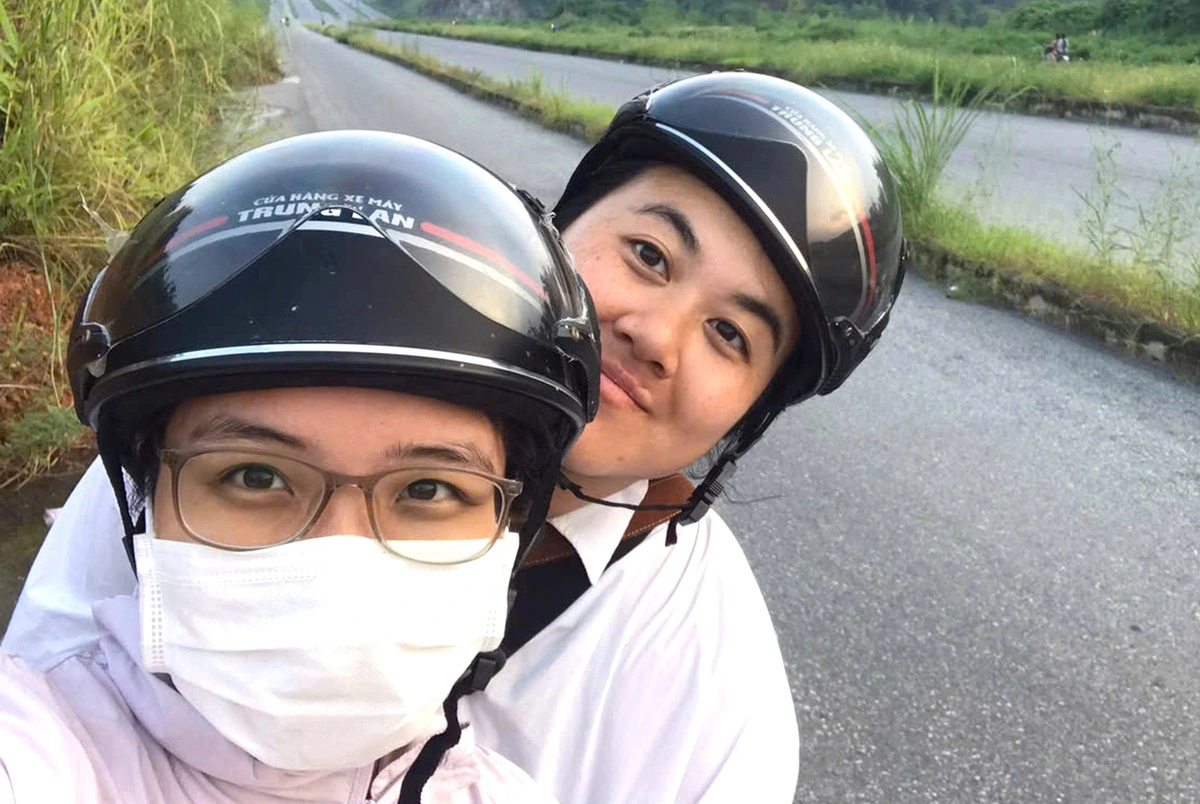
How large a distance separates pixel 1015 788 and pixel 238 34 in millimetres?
8321

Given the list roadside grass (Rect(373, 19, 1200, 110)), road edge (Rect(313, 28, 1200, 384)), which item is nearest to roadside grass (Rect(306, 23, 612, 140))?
roadside grass (Rect(373, 19, 1200, 110))

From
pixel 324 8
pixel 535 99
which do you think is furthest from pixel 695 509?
pixel 324 8

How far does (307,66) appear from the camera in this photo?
22.0 metres

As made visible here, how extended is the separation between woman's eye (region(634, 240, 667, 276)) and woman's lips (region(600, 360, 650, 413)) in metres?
0.17

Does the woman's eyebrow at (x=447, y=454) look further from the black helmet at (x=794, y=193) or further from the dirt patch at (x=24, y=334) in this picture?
the dirt patch at (x=24, y=334)

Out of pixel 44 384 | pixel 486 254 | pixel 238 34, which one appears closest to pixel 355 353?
pixel 486 254

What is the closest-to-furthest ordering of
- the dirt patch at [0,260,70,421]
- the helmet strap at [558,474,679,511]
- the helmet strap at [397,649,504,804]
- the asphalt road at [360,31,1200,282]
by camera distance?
the helmet strap at [397,649,504,804], the helmet strap at [558,474,679,511], the dirt patch at [0,260,70,421], the asphalt road at [360,31,1200,282]

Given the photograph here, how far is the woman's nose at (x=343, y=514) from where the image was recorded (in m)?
1.12

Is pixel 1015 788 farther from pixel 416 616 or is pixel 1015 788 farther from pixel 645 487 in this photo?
pixel 416 616

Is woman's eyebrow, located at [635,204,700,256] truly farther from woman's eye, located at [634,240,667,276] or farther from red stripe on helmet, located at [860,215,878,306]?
red stripe on helmet, located at [860,215,878,306]

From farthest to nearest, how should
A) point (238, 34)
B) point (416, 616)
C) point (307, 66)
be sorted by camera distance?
1. point (307, 66)
2. point (238, 34)
3. point (416, 616)

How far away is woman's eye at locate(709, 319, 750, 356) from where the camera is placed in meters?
1.73

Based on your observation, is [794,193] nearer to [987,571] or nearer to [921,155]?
[987,571]

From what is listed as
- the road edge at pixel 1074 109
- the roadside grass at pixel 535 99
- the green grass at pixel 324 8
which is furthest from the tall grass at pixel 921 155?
the green grass at pixel 324 8
